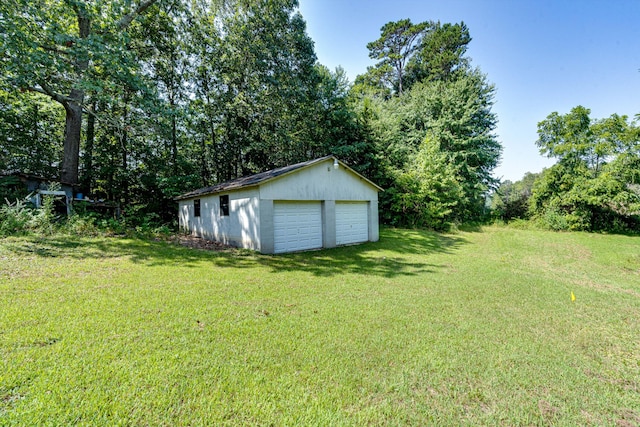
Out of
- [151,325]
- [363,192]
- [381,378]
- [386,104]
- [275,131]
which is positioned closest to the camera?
[381,378]

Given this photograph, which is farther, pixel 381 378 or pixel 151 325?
pixel 151 325

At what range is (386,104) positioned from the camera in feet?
78.6

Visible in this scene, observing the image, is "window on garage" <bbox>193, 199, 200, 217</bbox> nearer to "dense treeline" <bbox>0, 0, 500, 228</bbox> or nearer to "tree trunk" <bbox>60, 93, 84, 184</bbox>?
"dense treeline" <bbox>0, 0, 500, 228</bbox>

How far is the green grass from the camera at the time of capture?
219 cm

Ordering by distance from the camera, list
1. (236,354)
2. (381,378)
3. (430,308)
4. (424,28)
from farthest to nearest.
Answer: (424,28) → (430,308) → (236,354) → (381,378)

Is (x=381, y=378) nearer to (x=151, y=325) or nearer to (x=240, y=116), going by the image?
(x=151, y=325)

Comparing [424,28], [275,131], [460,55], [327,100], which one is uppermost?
[424,28]

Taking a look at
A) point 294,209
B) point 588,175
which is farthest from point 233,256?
point 588,175

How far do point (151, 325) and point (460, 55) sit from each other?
1226 inches

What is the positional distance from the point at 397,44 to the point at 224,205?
90.8ft

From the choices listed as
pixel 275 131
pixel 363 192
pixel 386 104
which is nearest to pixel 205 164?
pixel 275 131

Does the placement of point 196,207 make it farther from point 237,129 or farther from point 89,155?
point 89,155

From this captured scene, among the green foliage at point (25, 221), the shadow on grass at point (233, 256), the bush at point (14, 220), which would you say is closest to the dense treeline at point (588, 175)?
the shadow on grass at point (233, 256)

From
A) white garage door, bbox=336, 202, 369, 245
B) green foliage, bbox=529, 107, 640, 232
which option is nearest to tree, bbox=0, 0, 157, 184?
white garage door, bbox=336, 202, 369, 245
